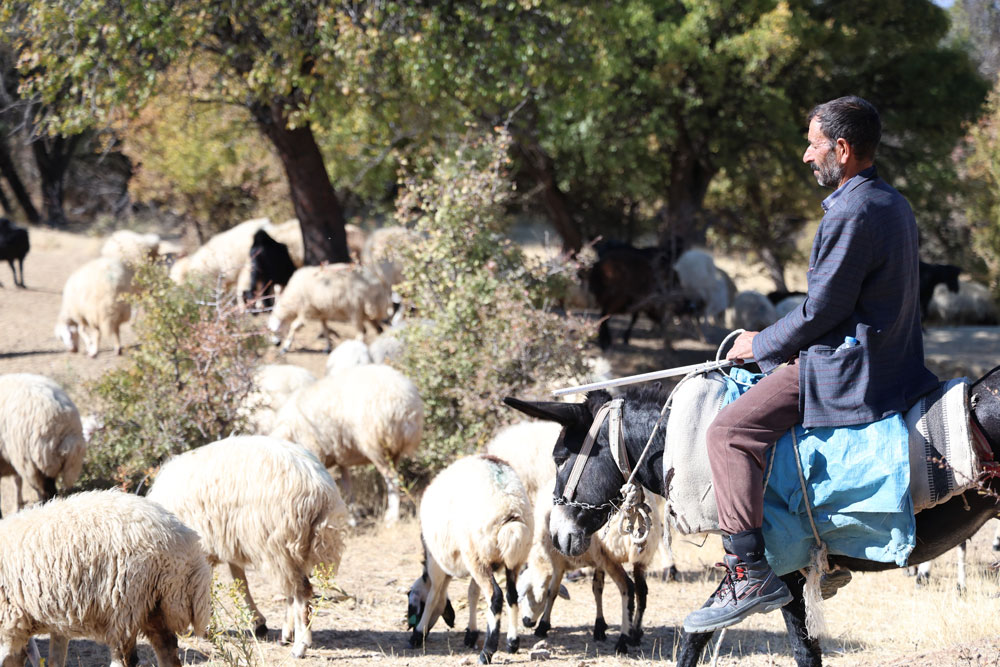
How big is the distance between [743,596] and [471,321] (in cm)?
612

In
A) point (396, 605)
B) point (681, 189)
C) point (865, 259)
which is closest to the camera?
point (865, 259)

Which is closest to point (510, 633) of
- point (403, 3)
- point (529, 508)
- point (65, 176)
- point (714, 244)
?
point (529, 508)

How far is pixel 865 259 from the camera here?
352 centimetres

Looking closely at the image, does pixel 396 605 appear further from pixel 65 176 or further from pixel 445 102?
pixel 65 176

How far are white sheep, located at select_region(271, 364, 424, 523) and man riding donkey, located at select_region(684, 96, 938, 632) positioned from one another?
5025 millimetres

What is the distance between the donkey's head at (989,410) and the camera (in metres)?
3.54

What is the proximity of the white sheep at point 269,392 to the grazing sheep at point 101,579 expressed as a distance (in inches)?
153

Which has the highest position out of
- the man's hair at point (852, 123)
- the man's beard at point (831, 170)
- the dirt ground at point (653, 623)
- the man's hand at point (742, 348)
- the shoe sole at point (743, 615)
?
the man's hair at point (852, 123)

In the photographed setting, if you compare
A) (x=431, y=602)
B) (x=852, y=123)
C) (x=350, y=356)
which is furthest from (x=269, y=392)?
(x=852, y=123)

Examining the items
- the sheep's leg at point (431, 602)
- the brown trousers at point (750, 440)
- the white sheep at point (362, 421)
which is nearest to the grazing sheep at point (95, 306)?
the white sheep at point (362, 421)

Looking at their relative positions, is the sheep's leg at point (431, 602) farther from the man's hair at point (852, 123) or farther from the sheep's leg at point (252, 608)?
the man's hair at point (852, 123)

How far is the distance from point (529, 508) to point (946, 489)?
2817mm

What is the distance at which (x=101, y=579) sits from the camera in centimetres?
468

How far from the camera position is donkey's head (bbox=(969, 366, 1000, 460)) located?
11.6 ft
